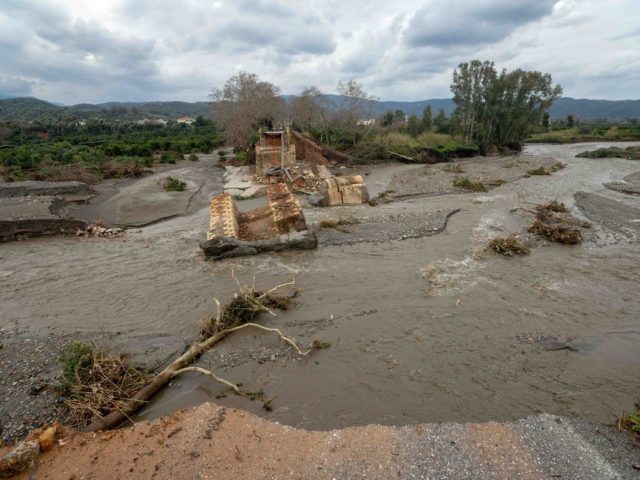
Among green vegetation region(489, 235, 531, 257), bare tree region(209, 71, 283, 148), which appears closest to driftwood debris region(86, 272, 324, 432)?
green vegetation region(489, 235, 531, 257)

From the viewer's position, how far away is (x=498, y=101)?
41.1 metres

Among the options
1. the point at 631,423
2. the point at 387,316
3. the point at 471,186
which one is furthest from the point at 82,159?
the point at 631,423

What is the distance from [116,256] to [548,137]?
204 feet

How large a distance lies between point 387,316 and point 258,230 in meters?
5.96

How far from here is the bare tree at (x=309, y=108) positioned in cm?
4278

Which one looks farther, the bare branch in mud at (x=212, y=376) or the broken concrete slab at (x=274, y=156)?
the broken concrete slab at (x=274, y=156)

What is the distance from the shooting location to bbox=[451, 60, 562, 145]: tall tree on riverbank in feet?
133

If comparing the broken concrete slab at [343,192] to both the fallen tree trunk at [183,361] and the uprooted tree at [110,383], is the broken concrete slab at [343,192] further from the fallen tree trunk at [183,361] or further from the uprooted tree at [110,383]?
the uprooted tree at [110,383]

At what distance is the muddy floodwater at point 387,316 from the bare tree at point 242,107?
77.2 feet

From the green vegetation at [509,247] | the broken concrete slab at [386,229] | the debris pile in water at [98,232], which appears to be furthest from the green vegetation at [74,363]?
the green vegetation at [509,247]

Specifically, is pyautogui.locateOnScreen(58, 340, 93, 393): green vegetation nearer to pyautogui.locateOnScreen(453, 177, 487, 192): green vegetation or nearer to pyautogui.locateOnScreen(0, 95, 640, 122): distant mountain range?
pyautogui.locateOnScreen(453, 177, 487, 192): green vegetation

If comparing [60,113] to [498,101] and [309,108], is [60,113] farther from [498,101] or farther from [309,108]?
[498,101]

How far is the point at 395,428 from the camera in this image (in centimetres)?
458

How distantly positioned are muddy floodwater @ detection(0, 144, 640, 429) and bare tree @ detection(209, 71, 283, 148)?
2354 cm
